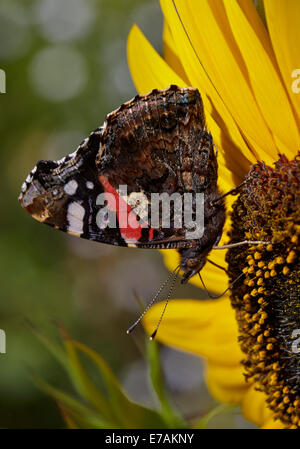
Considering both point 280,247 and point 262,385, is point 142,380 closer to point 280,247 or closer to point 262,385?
point 262,385

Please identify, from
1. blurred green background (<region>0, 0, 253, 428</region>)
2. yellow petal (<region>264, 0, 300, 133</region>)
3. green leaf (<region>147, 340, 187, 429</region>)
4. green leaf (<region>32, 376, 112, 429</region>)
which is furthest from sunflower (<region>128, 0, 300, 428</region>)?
blurred green background (<region>0, 0, 253, 428</region>)

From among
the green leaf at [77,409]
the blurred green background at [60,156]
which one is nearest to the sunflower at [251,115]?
the green leaf at [77,409]

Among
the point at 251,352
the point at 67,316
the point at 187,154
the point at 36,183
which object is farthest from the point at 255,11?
the point at 67,316

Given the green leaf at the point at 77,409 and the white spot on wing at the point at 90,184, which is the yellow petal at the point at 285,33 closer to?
the white spot on wing at the point at 90,184

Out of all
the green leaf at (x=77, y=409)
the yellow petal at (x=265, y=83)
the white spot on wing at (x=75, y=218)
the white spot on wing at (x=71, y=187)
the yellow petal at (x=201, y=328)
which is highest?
the yellow petal at (x=265, y=83)

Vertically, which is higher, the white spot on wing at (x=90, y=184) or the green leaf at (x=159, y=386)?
the white spot on wing at (x=90, y=184)

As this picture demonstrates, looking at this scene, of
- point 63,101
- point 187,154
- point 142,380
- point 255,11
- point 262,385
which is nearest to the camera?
point 255,11

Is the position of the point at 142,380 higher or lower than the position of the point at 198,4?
lower
